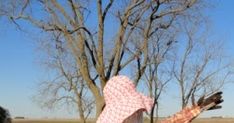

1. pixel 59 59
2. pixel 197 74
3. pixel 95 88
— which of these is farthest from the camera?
pixel 59 59

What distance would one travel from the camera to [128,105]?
380 centimetres

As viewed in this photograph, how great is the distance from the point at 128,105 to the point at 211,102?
2.01 ft

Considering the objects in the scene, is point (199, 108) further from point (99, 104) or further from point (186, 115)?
point (99, 104)

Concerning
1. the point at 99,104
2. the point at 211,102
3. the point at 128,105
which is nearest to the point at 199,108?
the point at 211,102

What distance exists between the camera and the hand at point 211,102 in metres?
3.83

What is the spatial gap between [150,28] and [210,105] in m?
18.3

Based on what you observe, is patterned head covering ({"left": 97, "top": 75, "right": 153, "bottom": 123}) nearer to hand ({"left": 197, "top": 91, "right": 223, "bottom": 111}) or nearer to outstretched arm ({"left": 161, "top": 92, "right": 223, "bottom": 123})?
outstretched arm ({"left": 161, "top": 92, "right": 223, "bottom": 123})

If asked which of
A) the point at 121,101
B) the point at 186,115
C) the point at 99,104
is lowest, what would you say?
the point at 99,104

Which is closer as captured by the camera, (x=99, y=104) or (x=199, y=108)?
(x=199, y=108)

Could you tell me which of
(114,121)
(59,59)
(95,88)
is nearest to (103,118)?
(114,121)

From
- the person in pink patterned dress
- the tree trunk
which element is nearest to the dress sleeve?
the person in pink patterned dress

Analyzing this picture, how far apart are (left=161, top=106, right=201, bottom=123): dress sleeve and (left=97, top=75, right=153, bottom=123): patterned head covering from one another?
210 millimetres

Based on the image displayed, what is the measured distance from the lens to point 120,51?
21406mm

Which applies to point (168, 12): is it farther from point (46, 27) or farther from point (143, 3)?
point (46, 27)
